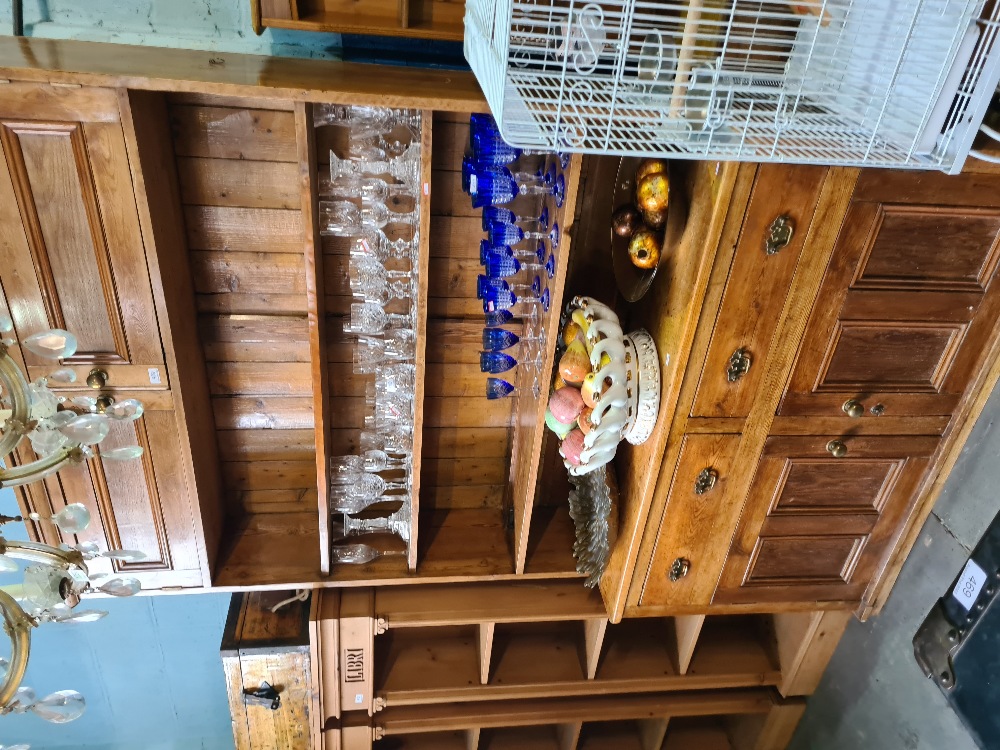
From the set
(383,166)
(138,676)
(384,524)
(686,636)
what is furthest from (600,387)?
(138,676)

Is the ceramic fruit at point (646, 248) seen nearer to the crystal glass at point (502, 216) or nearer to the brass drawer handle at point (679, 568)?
the crystal glass at point (502, 216)

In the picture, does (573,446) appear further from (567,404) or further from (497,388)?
(497,388)

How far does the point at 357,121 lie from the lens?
1286 mm

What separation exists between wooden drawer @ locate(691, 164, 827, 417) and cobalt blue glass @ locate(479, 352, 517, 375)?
0.44m

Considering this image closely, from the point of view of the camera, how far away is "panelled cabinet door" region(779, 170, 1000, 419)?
48.3 inches

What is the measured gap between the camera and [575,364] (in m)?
1.37

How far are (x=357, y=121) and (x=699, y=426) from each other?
0.88 metres

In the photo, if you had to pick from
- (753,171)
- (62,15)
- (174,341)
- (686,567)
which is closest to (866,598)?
(686,567)

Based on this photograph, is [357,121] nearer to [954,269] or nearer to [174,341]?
[174,341]

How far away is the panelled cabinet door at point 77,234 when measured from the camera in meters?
1.09

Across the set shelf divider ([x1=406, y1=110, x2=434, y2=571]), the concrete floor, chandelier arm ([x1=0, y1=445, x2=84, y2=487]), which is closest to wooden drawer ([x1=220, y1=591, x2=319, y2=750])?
shelf divider ([x1=406, y1=110, x2=434, y2=571])

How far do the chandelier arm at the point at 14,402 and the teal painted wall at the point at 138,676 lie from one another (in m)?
1.29

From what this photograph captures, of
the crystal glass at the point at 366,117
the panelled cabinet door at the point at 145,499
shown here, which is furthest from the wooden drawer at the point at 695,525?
the panelled cabinet door at the point at 145,499

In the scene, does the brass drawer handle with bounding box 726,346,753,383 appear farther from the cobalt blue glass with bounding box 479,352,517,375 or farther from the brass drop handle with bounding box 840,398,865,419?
the cobalt blue glass with bounding box 479,352,517,375
